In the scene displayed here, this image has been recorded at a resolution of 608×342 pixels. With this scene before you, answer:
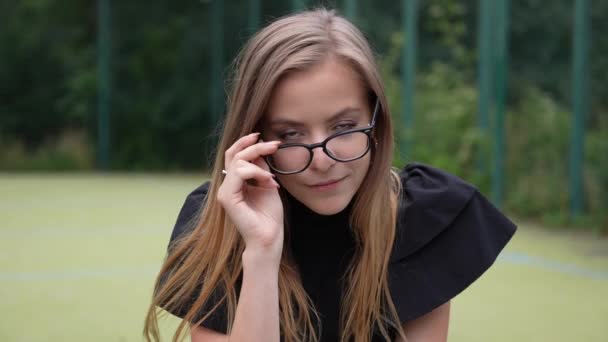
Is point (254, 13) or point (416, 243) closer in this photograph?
point (416, 243)

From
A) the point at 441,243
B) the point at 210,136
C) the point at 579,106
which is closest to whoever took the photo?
the point at 441,243

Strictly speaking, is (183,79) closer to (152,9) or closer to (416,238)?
(152,9)

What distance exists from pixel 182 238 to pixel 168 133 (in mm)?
11734

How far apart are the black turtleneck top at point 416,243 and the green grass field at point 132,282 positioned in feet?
4.45

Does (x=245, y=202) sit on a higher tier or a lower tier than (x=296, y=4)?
lower

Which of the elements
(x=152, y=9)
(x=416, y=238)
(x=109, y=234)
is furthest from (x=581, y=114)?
(x=152, y=9)

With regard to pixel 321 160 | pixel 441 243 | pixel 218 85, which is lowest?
pixel 218 85

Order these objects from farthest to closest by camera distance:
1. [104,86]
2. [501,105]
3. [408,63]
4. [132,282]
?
[104,86], [408,63], [501,105], [132,282]

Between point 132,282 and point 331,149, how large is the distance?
2.93 meters

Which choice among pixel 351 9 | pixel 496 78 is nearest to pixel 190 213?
pixel 496 78

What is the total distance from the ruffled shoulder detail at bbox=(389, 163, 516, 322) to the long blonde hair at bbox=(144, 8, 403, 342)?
0.15ft

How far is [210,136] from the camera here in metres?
2.71

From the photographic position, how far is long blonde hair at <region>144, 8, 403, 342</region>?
2012 mm

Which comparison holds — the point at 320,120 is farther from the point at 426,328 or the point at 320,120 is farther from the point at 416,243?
the point at 426,328
